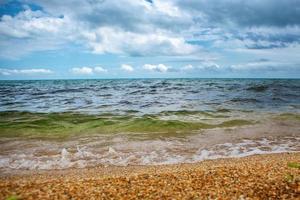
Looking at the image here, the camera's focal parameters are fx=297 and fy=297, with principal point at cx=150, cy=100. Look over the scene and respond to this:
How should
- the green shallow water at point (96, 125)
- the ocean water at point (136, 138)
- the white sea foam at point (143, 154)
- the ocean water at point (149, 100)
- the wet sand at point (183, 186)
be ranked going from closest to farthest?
the wet sand at point (183, 186), the white sea foam at point (143, 154), the ocean water at point (136, 138), the green shallow water at point (96, 125), the ocean water at point (149, 100)

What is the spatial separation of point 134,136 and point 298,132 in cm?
798

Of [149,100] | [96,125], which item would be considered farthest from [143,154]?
[149,100]

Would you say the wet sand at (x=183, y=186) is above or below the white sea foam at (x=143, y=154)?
above

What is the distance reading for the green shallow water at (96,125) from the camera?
573 inches

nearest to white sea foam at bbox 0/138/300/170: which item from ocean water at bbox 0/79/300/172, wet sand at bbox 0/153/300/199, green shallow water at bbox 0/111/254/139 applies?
ocean water at bbox 0/79/300/172

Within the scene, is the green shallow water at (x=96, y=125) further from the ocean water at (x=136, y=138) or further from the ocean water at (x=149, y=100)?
the ocean water at (x=149, y=100)

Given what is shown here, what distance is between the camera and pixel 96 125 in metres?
16.1

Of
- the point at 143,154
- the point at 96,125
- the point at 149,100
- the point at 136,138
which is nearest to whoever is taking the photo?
the point at 143,154

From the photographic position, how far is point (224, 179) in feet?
21.4

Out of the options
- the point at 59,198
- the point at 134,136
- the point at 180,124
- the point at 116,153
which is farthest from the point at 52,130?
the point at 59,198

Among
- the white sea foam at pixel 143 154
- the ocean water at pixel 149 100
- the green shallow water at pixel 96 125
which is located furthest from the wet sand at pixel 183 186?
the ocean water at pixel 149 100

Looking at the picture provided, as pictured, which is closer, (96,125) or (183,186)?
(183,186)

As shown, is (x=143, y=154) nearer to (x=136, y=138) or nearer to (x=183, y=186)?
(x=136, y=138)

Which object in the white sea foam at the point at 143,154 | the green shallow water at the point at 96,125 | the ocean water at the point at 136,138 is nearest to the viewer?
the white sea foam at the point at 143,154
